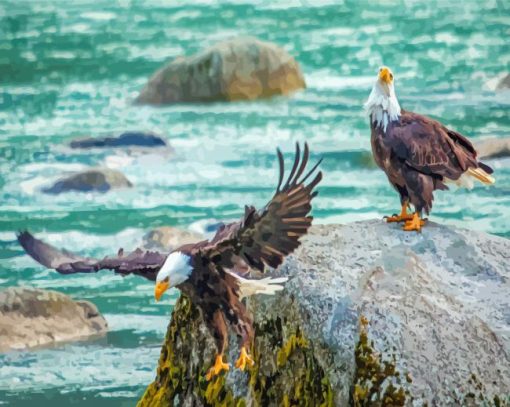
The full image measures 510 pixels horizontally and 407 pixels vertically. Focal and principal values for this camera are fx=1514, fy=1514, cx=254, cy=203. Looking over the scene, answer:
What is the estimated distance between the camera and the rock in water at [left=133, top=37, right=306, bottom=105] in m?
13.6

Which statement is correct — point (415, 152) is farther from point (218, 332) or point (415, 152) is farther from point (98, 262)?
point (98, 262)

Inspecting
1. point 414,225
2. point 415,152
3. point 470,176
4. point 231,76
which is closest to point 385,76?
point 415,152

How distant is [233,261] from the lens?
14.8 feet

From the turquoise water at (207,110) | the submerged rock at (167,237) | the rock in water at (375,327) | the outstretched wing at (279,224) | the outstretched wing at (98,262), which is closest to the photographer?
the outstretched wing at (279,224)

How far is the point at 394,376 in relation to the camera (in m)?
4.48

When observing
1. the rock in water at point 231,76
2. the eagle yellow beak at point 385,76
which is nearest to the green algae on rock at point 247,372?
the eagle yellow beak at point 385,76

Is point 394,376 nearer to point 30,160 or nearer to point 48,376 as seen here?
point 48,376

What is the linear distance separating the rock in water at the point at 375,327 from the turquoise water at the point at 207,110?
259 inches

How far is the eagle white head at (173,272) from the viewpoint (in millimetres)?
4500

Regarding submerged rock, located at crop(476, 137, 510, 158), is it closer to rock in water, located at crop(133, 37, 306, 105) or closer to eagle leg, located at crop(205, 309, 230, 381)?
rock in water, located at crop(133, 37, 306, 105)

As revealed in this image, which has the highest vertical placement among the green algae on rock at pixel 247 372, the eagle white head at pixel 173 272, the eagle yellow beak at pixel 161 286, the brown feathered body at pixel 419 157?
the brown feathered body at pixel 419 157

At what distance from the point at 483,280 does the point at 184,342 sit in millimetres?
988

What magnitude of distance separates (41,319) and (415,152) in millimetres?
5252

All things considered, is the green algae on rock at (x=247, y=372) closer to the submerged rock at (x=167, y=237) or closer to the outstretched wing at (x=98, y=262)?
the outstretched wing at (x=98, y=262)
